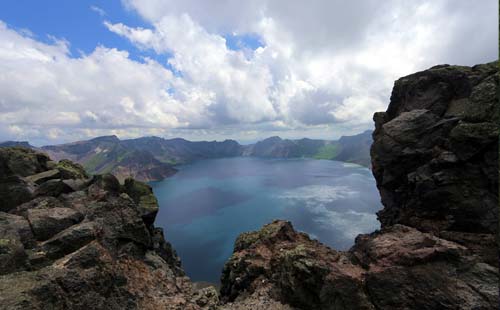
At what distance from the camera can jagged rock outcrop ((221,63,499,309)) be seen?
24.2 metres

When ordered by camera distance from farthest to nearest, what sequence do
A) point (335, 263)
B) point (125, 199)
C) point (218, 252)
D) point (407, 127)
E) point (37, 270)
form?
point (218, 252) → point (407, 127) → point (125, 199) → point (335, 263) → point (37, 270)

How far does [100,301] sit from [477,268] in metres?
35.1

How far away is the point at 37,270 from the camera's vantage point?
20453mm


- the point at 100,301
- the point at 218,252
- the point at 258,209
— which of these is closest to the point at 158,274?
the point at 100,301

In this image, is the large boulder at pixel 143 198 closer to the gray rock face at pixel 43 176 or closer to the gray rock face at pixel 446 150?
the gray rock face at pixel 43 176

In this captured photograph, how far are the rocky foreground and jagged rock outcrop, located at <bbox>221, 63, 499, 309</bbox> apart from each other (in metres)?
0.13

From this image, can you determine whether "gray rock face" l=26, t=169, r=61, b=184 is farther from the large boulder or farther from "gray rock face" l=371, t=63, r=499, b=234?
"gray rock face" l=371, t=63, r=499, b=234

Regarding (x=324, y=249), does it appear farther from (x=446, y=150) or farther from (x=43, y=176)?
(x=43, y=176)

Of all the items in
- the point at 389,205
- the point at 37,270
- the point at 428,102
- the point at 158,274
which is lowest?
the point at 158,274

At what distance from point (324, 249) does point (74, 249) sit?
1276 inches

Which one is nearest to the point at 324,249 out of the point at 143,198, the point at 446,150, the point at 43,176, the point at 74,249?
the point at 446,150

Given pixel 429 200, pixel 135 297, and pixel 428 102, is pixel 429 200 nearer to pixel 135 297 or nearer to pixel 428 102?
pixel 428 102

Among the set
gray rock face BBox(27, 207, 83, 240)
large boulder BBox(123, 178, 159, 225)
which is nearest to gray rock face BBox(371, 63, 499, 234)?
large boulder BBox(123, 178, 159, 225)

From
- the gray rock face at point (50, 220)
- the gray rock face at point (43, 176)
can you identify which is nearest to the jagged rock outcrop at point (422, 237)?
the gray rock face at point (50, 220)
